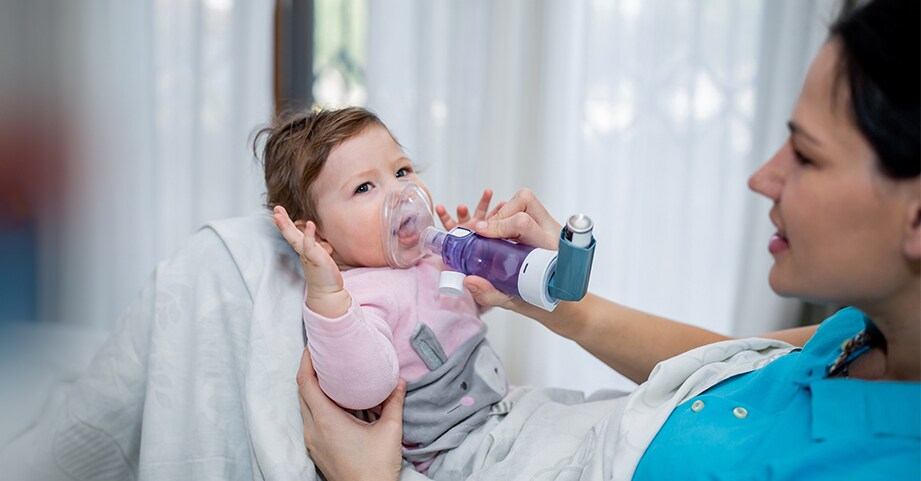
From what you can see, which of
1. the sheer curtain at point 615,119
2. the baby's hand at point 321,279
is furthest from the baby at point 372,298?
the sheer curtain at point 615,119

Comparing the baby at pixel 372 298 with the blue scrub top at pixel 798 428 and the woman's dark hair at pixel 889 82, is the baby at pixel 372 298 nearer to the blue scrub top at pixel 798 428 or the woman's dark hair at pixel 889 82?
the blue scrub top at pixel 798 428

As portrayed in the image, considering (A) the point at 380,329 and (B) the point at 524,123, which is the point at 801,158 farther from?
(B) the point at 524,123

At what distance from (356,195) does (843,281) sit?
0.81 m

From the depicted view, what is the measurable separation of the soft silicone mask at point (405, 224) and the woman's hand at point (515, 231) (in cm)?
18

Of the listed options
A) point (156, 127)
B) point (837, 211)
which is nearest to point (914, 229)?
point (837, 211)

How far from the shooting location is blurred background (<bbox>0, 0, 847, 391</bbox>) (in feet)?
7.89

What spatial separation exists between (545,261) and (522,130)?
151 cm

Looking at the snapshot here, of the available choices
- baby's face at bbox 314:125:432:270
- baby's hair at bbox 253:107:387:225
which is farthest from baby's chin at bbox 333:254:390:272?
baby's hair at bbox 253:107:387:225

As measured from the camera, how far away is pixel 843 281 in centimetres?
80

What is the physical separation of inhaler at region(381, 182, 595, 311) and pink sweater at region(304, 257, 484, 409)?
59 millimetres

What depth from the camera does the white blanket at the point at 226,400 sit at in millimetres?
1092

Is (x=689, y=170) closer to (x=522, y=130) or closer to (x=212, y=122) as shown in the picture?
(x=522, y=130)

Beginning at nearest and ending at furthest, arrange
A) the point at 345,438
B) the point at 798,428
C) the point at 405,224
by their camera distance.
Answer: the point at 798,428 → the point at 345,438 → the point at 405,224

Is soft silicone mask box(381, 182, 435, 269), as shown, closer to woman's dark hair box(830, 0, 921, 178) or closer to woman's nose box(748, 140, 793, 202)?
woman's nose box(748, 140, 793, 202)
